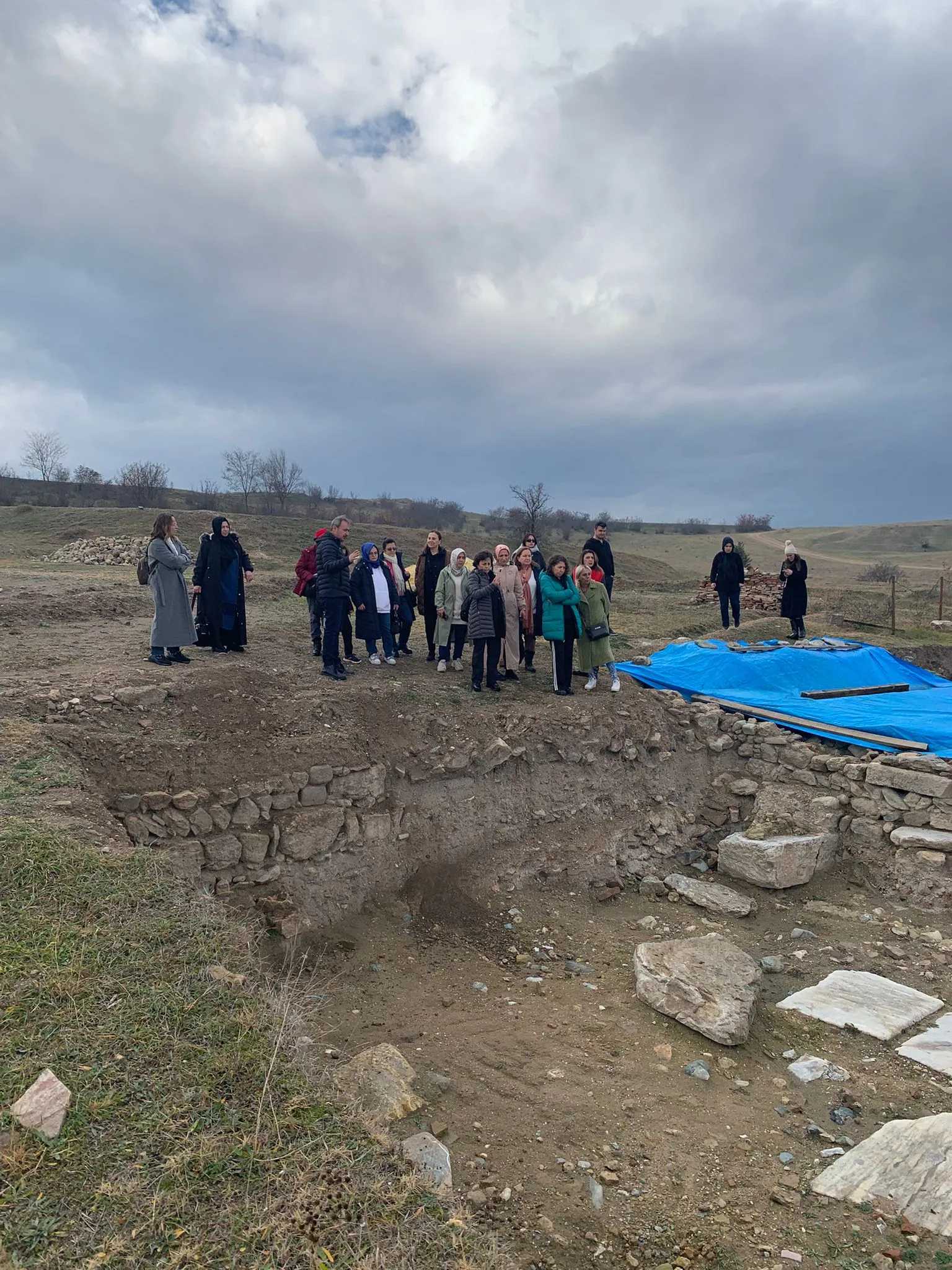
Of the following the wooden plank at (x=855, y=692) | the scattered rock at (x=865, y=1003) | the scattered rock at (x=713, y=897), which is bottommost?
the scattered rock at (x=713, y=897)

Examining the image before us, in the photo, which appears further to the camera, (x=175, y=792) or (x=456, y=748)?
(x=456, y=748)

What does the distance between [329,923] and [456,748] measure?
2.06m

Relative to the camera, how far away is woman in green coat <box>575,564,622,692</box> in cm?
876

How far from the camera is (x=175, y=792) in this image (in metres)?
5.80

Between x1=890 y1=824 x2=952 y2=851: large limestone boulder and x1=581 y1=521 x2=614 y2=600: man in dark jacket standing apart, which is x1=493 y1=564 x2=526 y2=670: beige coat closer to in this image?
x1=581 y1=521 x2=614 y2=600: man in dark jacket standing apart

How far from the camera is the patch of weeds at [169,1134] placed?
7.77 ft

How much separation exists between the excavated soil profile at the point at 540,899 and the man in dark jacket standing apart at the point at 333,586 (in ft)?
1.42

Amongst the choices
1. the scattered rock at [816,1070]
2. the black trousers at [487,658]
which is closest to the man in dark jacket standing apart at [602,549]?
the black trousers at [487,658]

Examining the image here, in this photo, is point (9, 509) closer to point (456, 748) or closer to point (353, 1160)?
point (456, 748)

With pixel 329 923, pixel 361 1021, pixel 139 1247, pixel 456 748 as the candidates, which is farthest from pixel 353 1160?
pixel 456 748

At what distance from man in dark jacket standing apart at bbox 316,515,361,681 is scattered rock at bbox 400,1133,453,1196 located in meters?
4.83

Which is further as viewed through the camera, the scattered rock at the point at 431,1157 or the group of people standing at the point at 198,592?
the group of people standing at the point at 198,592

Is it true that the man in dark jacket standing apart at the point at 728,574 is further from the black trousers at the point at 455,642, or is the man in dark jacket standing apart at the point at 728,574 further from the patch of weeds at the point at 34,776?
the patch of weeds at the point at 34,776

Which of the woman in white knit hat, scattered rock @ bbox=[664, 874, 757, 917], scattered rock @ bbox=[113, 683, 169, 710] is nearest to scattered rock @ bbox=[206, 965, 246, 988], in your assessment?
scattered rock @ bbox=[113, 683, 169, 710]
